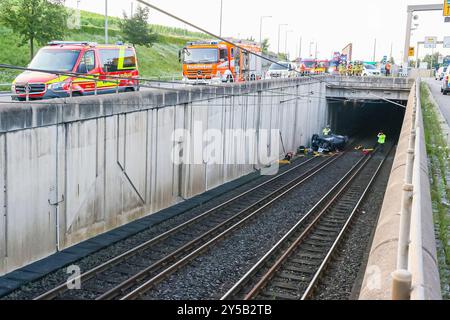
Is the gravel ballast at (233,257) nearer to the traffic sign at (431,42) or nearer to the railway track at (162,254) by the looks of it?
the railway track at (162,254)

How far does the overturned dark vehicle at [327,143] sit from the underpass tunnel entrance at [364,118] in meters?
10.4

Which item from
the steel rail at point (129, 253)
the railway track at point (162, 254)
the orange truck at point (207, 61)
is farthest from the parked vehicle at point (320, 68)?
the steel rail at point (129, 253)

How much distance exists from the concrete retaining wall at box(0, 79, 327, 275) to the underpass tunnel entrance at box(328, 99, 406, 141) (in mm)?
33682

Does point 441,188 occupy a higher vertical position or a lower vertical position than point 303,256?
higher

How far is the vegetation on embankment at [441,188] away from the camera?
25.6 ft

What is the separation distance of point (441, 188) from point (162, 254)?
7658 millimetres

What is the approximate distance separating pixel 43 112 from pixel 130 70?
8.04 metres

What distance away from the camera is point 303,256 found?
14.8 metres

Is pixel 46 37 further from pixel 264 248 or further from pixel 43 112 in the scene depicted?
pixel 264 248

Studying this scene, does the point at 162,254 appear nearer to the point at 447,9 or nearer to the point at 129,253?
the point at 129,253

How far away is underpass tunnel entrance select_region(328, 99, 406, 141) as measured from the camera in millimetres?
56000

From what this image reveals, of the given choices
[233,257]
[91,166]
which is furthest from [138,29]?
[233,257]

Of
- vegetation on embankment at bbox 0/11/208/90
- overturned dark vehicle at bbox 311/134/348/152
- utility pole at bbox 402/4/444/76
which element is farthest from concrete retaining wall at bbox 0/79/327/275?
utility pole at bbox 402/4/444/76

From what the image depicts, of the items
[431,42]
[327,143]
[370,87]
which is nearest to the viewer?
[327,143]
